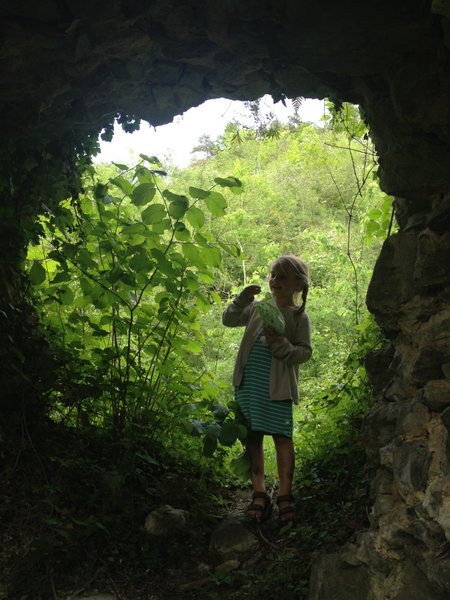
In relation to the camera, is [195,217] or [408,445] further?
[195,217]

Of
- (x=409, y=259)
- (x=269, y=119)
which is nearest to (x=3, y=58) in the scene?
(x=269, y=119)

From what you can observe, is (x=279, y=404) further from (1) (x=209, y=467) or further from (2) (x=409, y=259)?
(2) (x=409, y=259)

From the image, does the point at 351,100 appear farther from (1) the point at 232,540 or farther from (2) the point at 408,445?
(1) the point at 232,540

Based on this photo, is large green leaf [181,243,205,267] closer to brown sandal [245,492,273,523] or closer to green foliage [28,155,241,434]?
green foliage [28,155,241,434]

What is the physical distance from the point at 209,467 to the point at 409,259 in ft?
6.88

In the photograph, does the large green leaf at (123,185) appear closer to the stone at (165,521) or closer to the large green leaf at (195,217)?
the large green leaf at (195,217)

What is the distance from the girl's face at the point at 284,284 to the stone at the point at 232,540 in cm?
135

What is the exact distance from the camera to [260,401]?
3.30m

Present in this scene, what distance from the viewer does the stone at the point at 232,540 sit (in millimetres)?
2984

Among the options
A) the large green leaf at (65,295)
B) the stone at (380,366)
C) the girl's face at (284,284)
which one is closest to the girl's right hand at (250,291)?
the girl's face at (284,284)

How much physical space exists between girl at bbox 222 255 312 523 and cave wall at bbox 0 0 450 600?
51 cm

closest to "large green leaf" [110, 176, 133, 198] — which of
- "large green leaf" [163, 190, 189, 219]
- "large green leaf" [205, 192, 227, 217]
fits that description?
"large green leaf" [163, 190, 189, 219]

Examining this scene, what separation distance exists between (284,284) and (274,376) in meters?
0.59

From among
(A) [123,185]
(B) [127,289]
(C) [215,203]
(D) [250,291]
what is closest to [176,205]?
(C) [215,203]
